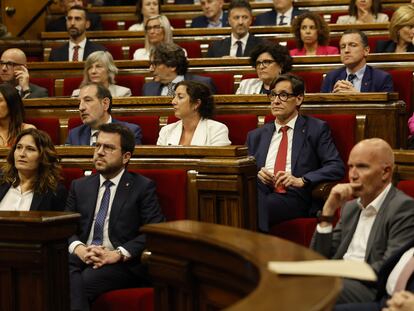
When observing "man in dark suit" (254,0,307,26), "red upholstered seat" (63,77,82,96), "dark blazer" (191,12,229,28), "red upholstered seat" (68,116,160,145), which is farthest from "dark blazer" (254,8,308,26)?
"red upholstered seat" (68,116,160,145)

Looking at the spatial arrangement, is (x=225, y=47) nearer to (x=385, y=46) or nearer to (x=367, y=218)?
(x=385, y=46)

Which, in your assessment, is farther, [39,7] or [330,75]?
[39,7]

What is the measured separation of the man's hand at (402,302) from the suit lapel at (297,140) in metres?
1.02

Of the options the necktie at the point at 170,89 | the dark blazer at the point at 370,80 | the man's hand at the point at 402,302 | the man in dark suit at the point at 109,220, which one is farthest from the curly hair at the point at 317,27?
the man's hand at the point at 402,302

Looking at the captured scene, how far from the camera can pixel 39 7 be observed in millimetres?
4504

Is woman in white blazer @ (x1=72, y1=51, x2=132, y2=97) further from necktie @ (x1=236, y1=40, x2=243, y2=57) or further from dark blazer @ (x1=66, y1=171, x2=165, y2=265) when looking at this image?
dark blazer @ (x1=66, y1=171, x2=165, y2=265)

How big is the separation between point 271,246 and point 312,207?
1.06 metres

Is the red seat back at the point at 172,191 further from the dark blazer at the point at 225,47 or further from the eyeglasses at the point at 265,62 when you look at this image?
the dark blazer at the point at 225,47

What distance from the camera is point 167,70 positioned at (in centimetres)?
311

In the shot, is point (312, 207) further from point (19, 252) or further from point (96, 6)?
point (96, 6)

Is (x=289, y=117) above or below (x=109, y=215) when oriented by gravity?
above

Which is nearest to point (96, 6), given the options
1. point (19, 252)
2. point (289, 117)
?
point (289, 117)

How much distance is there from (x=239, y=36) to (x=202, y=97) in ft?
3.29

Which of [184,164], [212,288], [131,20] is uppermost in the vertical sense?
[131,20]
